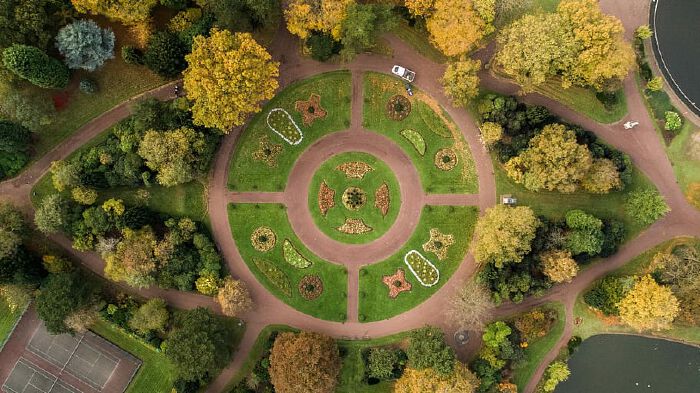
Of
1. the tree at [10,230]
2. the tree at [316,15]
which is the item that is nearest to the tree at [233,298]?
the tree at [10,230]

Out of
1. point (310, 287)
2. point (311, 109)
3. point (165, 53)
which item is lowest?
point (310, 287)

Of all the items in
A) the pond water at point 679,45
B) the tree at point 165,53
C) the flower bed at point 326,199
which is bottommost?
the flower bed at point 326,199

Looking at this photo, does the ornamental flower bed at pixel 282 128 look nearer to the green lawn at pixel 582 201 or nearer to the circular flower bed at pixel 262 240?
the circular flower bed at pixel 262 240

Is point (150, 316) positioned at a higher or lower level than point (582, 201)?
lower

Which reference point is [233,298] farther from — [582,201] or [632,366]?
[632,366]

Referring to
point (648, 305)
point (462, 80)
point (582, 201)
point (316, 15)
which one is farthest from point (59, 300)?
point (648, 305)

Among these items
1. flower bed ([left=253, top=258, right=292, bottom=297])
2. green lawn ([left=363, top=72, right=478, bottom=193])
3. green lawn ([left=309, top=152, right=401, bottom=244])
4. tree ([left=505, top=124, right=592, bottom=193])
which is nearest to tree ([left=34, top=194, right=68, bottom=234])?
flower bed ([left=253, top=258, right=292, bottom=297])

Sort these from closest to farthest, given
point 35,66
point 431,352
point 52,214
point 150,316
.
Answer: point 35,66
point 431,352
point 52,214
point 150,316
